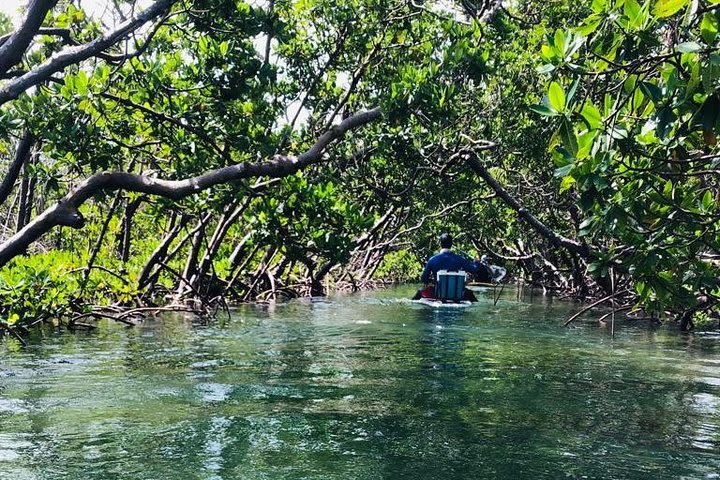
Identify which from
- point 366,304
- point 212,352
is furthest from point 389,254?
point 212,352

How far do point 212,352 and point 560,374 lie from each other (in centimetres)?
389

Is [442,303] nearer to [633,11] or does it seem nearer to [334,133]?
[334,133]

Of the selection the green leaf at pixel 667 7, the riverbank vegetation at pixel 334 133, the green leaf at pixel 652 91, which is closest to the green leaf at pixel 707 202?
the riverbank vegetation at pixel 334 133

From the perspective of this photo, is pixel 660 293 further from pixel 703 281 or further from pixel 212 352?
pixel 212 352

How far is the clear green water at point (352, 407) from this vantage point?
4.83 metres

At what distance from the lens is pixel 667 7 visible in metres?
3.68

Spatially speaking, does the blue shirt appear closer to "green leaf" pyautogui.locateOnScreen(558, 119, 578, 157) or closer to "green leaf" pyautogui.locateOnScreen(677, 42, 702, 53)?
"green leaf" pyautogui.locateOnScreen(558, 119, 578, 157)

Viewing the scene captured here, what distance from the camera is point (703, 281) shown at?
6.41m

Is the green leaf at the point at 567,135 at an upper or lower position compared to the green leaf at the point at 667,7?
lower

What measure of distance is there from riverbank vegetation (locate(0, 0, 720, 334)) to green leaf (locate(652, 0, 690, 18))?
0.02 metres

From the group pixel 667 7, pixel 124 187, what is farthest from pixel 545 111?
pixel 124 187

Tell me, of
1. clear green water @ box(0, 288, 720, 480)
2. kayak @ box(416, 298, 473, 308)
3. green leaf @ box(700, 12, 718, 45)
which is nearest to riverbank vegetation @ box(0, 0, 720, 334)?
green leaf @ box(700, 12, 718, 45)

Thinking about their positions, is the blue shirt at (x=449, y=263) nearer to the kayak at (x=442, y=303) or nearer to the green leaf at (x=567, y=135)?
the kayak at (x=442, y=303)

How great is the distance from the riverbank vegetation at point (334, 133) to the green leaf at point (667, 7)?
0.05ft
